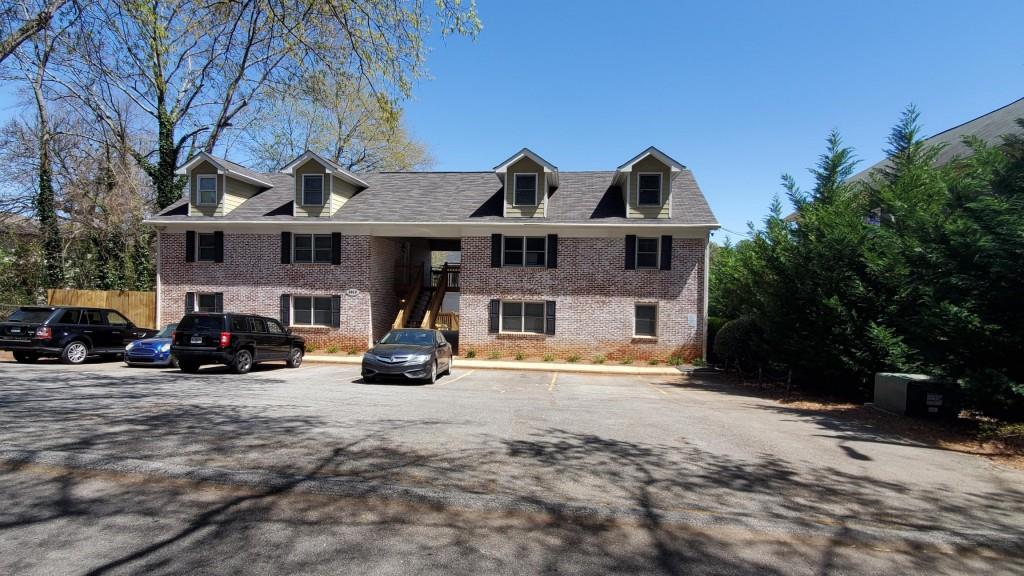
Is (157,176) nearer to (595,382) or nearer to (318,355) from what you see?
(318,355)

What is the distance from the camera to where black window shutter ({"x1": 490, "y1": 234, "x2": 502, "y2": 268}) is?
21484 mm

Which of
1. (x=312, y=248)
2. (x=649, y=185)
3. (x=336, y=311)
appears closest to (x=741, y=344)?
(x=649, y=185)

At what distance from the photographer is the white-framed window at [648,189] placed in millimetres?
20906

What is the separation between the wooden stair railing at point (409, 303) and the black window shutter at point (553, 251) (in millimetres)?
6694

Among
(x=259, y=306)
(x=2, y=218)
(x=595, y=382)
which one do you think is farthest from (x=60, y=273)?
(x=595, y=382)

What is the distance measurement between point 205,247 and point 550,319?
587 inches

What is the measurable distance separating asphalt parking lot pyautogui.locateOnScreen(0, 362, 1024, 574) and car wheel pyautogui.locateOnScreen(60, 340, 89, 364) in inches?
324

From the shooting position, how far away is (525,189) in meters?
21.7

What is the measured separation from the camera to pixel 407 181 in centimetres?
2586

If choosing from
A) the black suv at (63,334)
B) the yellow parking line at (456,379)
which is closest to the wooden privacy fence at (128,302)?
the black suv at (63,334)

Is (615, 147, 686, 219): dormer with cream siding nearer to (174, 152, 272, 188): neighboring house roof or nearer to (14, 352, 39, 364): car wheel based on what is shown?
(174, 152, 272, 188): neighboring house roof

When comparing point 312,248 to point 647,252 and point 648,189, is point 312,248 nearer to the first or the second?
point 647,252

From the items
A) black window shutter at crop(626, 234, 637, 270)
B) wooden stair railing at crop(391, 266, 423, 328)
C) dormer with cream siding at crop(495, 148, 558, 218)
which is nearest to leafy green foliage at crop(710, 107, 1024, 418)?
black window shutter at crop(626, 234, 637, 270)

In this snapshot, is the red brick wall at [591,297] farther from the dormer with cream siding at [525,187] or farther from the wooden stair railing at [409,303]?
the wooden stair railing at [409,303]
